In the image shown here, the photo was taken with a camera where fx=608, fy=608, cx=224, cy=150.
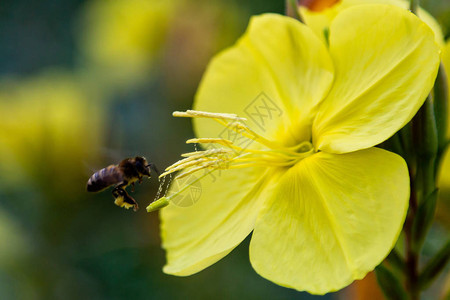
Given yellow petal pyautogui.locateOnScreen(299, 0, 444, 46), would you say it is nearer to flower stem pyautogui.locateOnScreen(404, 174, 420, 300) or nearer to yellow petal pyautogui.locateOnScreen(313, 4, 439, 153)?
yellow petal pyautogui.locateOnScreen(313, 4, 439, 153)

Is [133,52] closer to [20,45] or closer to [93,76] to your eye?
[93,76]

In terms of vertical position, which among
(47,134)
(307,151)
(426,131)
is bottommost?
(47,134)

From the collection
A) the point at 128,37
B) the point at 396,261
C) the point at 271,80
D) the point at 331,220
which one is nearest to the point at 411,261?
the point at 396,261

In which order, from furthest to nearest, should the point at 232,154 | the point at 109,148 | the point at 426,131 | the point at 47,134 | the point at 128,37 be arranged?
the point at 128,37, the point at 47,134, the point at 109,148, the point at 232,154, the point at 426,131

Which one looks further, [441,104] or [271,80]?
[271,80]

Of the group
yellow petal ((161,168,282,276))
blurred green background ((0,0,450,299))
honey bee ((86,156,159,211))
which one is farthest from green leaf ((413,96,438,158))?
blurred green background ((0,0,450,299))

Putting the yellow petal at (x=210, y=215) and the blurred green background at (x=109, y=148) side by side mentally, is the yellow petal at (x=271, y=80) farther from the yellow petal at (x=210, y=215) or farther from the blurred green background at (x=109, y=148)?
the blurred green background at (x=109, y=148)

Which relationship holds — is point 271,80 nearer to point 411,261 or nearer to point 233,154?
point 233,154
